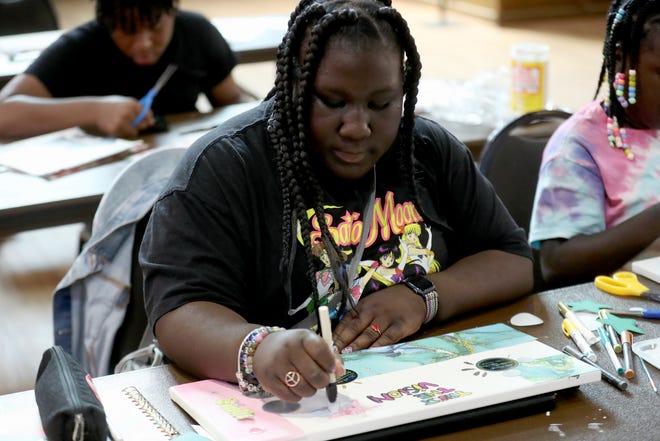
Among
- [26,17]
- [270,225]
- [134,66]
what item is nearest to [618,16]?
[270,225]

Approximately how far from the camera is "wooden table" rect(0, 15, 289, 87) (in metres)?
3.55

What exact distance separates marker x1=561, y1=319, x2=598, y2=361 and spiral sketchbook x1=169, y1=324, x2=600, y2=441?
0.17 feet

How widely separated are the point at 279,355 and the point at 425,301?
0.38 m

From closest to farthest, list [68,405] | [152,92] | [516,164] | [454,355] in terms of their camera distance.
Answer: [68,405], [454,355], [516,164], [152,92]

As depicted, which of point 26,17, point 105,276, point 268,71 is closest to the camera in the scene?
point 105,276

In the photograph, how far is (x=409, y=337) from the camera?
1.46m

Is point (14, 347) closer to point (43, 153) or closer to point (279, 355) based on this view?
point (43, 153)

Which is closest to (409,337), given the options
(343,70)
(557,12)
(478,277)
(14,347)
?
(478,277)

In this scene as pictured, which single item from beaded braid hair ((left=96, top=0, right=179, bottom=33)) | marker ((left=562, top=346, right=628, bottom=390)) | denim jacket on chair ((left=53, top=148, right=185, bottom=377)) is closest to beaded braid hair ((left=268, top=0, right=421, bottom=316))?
marker ((left=562, top=346, right=628, bottom=390))

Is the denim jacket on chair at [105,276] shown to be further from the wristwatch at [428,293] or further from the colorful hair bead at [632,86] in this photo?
the colorful hair bead at [632,86]

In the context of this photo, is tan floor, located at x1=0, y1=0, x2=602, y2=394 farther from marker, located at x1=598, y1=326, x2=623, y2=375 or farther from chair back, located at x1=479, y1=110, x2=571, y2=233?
marker, located at x1=598, y1=326, x2=623, y2=375

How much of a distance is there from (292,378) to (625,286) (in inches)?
26.1

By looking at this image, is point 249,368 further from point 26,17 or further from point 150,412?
point 26,17

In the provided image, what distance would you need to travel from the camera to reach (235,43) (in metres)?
3.80
